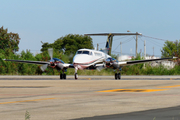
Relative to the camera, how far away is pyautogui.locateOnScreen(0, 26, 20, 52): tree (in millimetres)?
89312

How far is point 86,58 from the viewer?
3850 centimetres

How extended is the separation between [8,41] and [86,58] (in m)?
56.4

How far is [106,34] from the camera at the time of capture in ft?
166

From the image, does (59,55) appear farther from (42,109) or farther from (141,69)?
(42,109)

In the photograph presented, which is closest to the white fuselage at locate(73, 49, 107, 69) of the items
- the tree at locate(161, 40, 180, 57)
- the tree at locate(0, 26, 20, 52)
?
the tree at locate(0, 26, 20, 52)

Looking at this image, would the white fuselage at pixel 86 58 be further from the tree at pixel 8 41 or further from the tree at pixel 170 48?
the tree at pixel 170 48

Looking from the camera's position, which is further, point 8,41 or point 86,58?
point 8,41

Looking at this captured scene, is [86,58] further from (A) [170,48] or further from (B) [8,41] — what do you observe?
(A) [170,48]

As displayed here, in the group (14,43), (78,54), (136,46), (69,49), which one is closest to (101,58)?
(78,54)

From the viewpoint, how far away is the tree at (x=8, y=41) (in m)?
89.3

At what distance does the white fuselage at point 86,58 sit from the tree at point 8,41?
5294 cm

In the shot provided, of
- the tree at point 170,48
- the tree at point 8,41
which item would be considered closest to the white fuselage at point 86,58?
the tree at point 8,41

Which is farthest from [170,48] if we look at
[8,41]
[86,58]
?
[86,58]

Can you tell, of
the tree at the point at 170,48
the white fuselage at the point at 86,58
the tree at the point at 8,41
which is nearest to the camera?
the white fuselage at the point at 86,58
